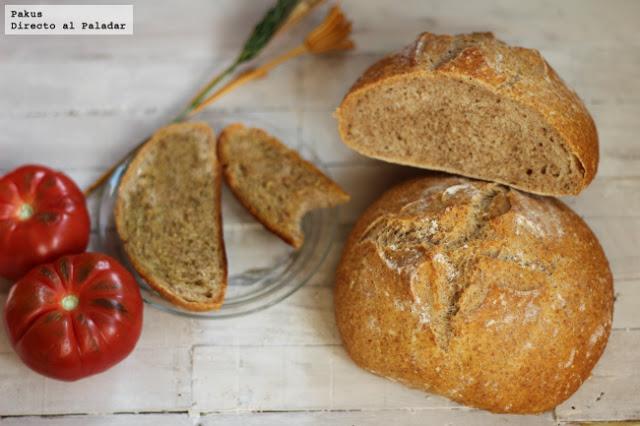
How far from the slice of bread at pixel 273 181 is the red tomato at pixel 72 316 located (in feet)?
1.95

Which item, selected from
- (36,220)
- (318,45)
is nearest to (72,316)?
(36,220)

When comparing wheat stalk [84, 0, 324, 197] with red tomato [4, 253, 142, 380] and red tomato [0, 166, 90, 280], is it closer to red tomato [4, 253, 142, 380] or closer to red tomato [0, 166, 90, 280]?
red tomato [0, 166, 90, 280]

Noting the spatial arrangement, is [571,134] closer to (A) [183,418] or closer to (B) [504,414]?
(B) [504,414]

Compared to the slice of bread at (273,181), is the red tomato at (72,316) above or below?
below

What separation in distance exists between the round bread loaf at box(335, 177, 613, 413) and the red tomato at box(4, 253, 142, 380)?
2.60ft

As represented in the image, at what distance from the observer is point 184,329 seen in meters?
2.77

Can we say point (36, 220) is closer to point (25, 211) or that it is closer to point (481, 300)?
point (25, 211)

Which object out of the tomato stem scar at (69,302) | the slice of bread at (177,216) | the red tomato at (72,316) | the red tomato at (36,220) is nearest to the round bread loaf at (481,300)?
the slice of bread at (177,216)

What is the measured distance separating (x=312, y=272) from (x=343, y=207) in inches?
12.2

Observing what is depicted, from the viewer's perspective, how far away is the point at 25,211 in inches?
104

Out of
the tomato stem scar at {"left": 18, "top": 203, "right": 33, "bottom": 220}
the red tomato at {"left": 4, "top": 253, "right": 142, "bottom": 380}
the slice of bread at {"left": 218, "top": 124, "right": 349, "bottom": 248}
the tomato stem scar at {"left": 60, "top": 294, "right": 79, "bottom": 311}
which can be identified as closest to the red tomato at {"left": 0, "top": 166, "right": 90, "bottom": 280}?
the tomato stem scar at {"left": 18, "top": 203, "right": 33, "bottom": 220}

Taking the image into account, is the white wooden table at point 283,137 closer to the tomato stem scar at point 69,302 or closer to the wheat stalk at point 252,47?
the wheat stalk at point 252,47

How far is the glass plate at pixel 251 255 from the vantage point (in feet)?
9.09

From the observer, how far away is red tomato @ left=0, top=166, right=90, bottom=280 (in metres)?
2.62
